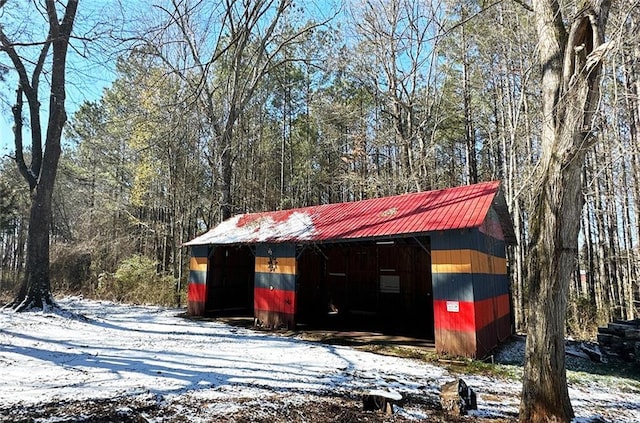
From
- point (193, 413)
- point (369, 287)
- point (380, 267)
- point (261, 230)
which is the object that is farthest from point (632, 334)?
point (261, 230)

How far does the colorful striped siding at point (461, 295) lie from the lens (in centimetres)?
698

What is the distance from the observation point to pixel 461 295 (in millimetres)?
7109

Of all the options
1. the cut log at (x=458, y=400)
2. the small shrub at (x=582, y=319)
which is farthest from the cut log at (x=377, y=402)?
the small shrub at (x=582, y=319)

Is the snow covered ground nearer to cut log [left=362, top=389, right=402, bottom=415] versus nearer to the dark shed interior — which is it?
cut log [left=362, top=389, right=402, bottom=415]

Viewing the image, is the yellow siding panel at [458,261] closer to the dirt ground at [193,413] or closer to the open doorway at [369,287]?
the open doorway at [369,287]

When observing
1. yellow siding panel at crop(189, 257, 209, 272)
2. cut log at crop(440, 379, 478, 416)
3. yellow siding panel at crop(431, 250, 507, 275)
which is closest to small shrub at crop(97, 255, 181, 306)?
yellow siding panel at crop(189, 257, 209, 272)

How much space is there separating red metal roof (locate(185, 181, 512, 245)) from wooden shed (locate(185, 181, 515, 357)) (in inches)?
1.4

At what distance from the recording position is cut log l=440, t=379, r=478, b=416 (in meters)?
4.20

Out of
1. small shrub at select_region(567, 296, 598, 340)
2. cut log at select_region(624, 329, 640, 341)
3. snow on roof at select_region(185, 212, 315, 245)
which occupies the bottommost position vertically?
small shrub at select_region(567, 296, 598, 340)

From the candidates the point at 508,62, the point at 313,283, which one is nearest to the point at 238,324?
the point at 313,283

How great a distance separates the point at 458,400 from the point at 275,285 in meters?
6.50

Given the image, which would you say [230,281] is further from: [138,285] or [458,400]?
[458,400]

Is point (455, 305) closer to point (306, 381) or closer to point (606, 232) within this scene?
point (306, 381)

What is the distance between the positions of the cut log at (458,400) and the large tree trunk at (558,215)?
0.65 meters
